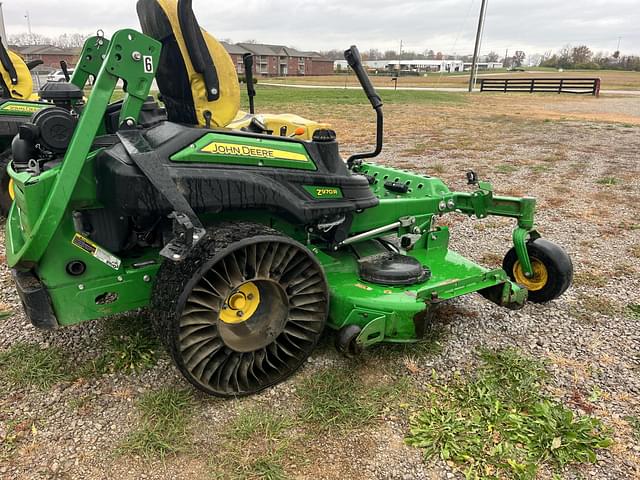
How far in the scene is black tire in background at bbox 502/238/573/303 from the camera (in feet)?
12.3

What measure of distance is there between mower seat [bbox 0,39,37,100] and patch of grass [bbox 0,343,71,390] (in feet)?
14.8

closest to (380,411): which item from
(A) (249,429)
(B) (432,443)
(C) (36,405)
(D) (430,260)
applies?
(B) (432,443)

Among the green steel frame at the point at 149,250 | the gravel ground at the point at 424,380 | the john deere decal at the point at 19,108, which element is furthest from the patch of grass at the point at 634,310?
the john deere decal at the point at 19,108

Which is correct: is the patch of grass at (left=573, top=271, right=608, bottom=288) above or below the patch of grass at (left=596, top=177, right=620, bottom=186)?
above

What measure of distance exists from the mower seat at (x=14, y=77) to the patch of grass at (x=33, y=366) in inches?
178

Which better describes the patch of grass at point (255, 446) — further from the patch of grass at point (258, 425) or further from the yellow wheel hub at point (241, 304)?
the yellow wheel hub at point (241, 304)

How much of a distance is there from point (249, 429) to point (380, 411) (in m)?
0.68

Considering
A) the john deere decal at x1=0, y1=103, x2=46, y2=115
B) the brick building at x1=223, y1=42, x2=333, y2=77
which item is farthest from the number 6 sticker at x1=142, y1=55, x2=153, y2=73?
the brick building at x1=223, y1=42, x2=333, y2=77

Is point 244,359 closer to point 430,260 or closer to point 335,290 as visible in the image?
point 335,290

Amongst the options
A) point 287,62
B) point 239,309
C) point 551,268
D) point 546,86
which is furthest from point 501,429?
point 287,62

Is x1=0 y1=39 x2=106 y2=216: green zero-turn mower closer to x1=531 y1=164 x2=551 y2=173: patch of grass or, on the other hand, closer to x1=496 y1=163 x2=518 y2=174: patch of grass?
x1=496 y1=163 x2=518 y2=174: patch of grass

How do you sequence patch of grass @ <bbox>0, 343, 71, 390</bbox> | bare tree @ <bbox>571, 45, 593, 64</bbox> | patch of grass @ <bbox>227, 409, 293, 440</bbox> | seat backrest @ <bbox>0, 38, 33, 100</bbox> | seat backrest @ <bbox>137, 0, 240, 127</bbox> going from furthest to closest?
bare tree @ <bbox>571, 45, 593, 64</bbox> < seat backrest @ <bbox>0, 38, 33, 100</bbox> < patch of grass @ <bbox>0, 343, 71, 390</bbox> < seat backrest @ <bbox>137, 0, 240, 127</bbox> < patch of grass @ <bbox>227, 409, 293, 440</bbox>

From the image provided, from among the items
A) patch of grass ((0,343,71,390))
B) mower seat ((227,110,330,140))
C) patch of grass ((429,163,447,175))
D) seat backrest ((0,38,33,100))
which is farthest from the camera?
patch of grass ((429,163,447,175))

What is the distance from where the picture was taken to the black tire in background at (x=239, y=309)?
2.44 metres
